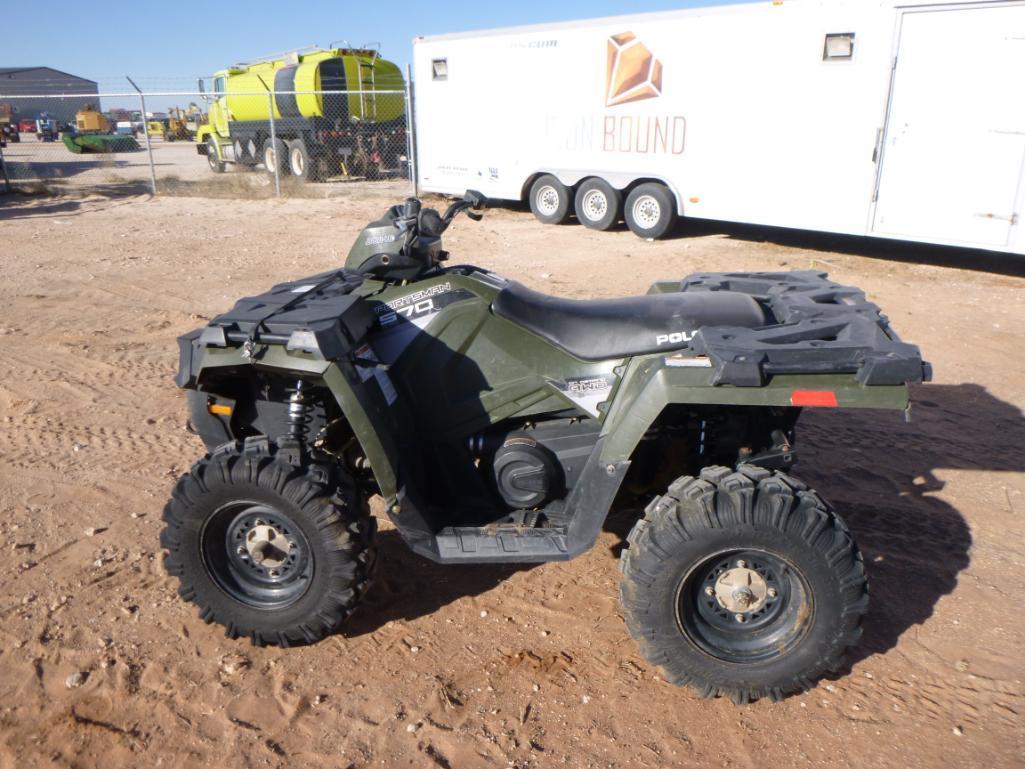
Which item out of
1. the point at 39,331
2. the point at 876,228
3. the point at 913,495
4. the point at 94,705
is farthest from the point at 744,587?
the point at 876,228

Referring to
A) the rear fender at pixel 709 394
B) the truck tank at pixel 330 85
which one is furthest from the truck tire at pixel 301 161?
the rear fender at pixel 709 394

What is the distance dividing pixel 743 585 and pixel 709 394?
750 millimetres

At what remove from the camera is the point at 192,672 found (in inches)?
127

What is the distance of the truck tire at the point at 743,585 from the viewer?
2.90 m

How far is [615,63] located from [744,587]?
11.2 m

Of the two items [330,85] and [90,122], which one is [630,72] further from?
[90,122]

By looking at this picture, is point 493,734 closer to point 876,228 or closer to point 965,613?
point 965,613

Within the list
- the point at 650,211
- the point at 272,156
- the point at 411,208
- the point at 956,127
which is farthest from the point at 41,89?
the point at 411,208

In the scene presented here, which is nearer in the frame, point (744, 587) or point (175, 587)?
point (744, 587)

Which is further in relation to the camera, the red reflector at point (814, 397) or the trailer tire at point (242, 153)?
the trailer tire at point (242, 153)

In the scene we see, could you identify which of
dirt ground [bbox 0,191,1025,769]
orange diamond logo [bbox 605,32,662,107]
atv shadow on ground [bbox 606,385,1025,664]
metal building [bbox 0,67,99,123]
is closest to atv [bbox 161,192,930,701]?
dirt ground [bbox 0,191,1025,769]

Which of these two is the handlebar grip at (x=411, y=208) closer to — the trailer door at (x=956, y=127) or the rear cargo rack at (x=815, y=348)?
the rear cargo rack at (x=815, y=348)

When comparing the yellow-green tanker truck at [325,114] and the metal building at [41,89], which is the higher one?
the metal building at [41,89]

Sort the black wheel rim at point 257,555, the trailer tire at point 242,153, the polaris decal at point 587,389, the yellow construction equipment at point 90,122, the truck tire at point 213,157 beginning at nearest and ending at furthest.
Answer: the black wheel rim at point 257,555
the polaris decal at point 587,389
the trailer tire at point 242,153
the truck tire at point 213,157
the yellow construction equipment at point 90,122
